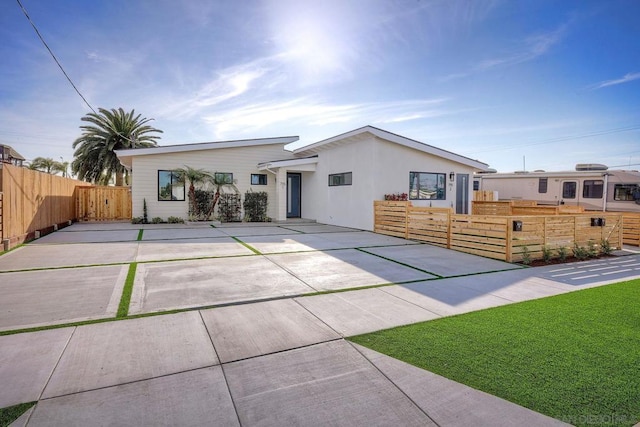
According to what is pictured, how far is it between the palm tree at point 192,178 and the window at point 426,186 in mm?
9142

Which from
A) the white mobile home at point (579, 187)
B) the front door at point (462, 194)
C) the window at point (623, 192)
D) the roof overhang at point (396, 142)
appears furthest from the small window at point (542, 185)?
the front door at point (462, 194)

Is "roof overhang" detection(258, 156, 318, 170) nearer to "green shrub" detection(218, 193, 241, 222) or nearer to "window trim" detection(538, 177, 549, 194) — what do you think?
"green shrub" detection(218, 193, 241, 222)

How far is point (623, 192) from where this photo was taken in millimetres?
15500

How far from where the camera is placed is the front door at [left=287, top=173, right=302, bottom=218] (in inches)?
700

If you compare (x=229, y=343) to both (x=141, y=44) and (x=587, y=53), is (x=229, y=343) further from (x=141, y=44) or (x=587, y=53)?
(x=587, y=53)

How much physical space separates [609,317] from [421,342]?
2.58m

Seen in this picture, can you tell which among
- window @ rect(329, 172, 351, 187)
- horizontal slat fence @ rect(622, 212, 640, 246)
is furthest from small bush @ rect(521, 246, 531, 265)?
window @ rect(329, 172, 351, 187)

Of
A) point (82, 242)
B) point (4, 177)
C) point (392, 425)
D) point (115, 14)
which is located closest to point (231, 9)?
point (115, 14)

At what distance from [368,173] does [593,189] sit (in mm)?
12025

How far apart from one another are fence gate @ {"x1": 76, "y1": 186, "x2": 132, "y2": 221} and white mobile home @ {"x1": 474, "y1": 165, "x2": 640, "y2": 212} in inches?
808

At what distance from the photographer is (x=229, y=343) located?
324cm

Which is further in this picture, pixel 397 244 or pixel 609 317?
pixel 397 244

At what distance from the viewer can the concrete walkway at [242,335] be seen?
2.25 meters

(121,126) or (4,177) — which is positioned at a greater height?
(121,126)
